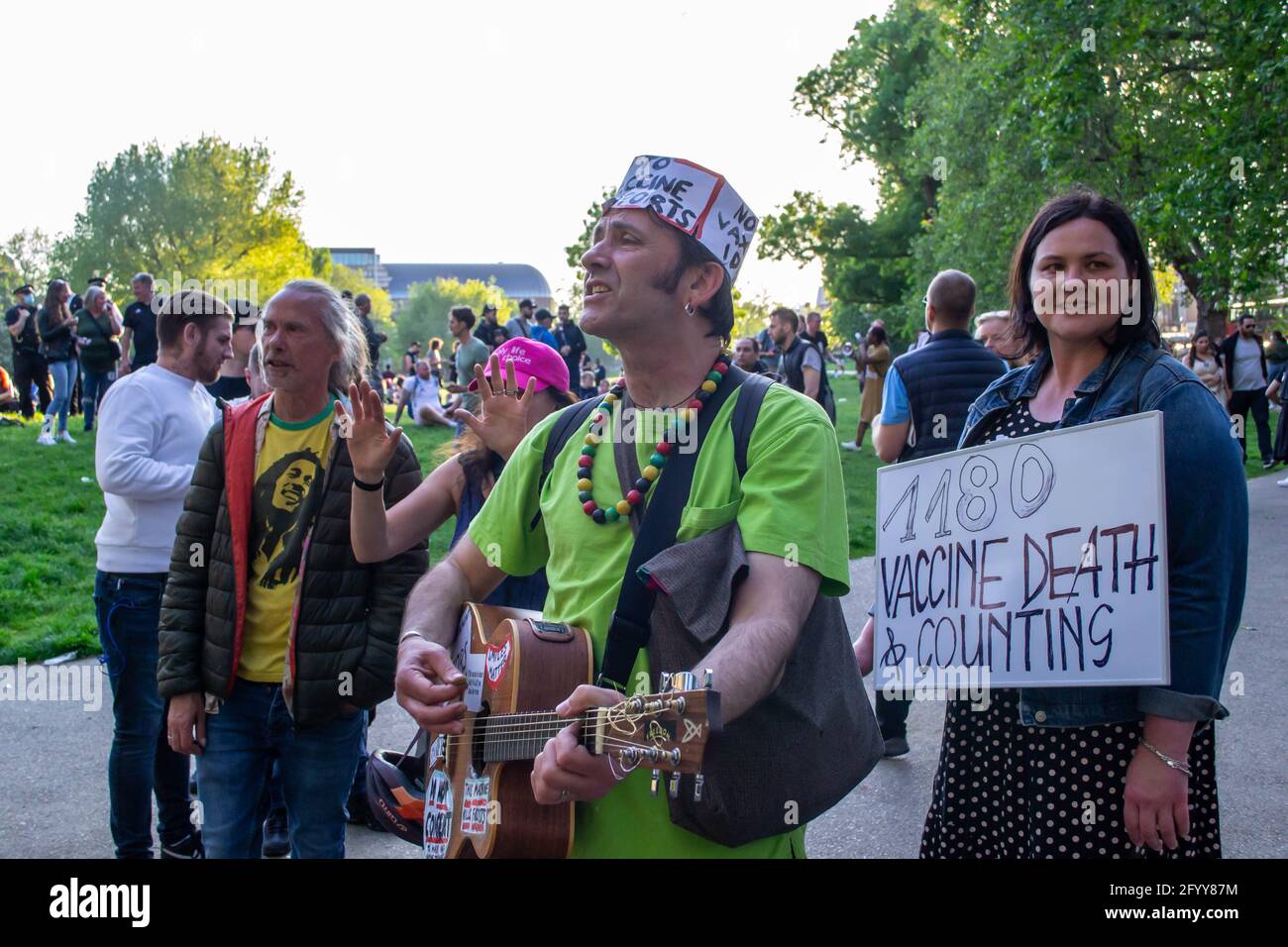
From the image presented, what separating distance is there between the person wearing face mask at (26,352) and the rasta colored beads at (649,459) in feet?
53.8

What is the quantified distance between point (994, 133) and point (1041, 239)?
2549cm

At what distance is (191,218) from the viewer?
51.4 meters

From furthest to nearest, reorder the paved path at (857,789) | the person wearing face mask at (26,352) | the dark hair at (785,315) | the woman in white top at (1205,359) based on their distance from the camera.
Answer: the person wearing face mask at (26,352) < the woman in white top at (1205,359) < the dark hair at (785,315) < the paved path at (857,789)

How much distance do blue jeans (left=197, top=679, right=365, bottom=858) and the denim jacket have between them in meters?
2.13

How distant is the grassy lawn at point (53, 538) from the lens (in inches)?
304

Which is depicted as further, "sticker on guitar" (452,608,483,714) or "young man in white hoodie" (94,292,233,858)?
"young man in white hoodie" (94,292,233,858)

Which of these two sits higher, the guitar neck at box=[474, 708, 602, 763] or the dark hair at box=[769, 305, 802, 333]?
the dark hair at box=[769, 305, 802, 333]

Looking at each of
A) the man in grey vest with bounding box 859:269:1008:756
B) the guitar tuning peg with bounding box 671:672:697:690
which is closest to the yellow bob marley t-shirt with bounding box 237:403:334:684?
the guitar tuning peg with bounding box 671:672:697:690

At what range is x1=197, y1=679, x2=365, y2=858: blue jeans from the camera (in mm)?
3533

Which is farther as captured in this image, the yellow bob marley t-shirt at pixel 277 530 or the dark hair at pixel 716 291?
the yellow bob marley t-shirt at pixel 277 530

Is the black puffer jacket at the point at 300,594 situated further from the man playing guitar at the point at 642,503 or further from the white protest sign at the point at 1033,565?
the white protest sign at the point at 1033,565

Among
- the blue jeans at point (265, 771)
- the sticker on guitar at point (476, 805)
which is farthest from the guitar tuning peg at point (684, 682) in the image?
the blue jeans at point (265, 771)

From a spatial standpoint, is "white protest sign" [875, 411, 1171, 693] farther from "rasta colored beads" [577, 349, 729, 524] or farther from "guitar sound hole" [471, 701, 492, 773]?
"guitar sound hole" [471, 701, 492, 773]

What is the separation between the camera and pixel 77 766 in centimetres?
575
